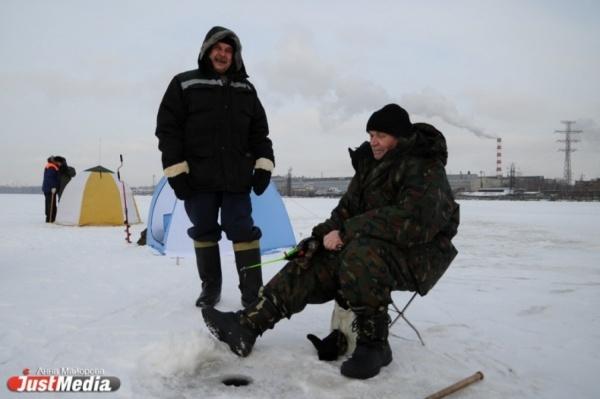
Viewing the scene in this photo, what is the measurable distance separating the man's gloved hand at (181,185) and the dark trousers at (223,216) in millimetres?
66

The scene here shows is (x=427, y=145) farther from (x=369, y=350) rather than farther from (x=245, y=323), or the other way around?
(x=245, y=323)

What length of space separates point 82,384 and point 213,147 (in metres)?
1.71

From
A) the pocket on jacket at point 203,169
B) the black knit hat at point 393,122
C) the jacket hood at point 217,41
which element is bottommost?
the pocket on jacket at point 203,169

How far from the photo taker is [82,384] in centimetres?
183

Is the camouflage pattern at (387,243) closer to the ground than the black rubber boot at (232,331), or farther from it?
farther from it

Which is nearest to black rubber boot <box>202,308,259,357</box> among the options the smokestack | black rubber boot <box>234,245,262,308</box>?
black rubber boot <box>234,245,262,308</box>

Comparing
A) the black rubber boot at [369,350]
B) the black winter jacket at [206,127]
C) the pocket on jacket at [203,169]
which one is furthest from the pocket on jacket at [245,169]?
the black rubber boot at [369,350]

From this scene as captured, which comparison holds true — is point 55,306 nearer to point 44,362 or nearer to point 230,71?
point 44,362

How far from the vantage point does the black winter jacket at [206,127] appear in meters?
3.02

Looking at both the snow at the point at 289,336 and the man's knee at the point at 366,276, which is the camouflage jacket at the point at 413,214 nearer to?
the man's knee at the point at 366,276

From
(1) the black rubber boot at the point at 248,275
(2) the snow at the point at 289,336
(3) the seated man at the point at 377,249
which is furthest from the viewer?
(1) the black rubber boot at the point at 248,275

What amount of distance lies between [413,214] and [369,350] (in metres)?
0.65

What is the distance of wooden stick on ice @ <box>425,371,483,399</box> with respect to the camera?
175 centimetres

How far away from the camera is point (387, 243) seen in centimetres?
204
